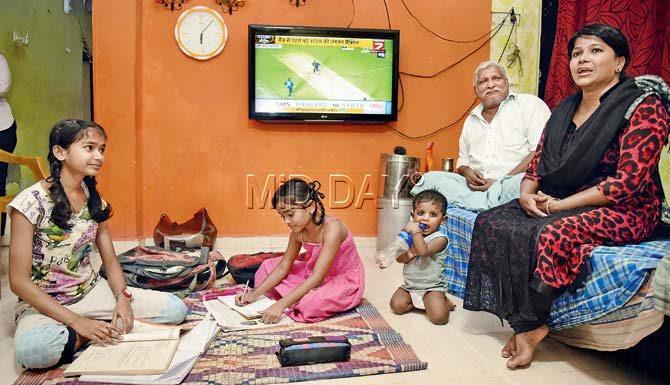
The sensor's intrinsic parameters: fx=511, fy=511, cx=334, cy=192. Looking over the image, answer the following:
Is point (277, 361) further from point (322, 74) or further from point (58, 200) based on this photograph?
point (322, 74)

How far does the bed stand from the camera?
5.38ft

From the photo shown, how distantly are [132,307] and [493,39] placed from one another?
3631 mm

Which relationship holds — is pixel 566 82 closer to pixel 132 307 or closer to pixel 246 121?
pixel 246 121

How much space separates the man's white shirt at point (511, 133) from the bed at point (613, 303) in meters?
1.55

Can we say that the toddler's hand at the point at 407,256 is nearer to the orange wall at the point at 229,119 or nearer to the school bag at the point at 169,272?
the school bag at the point at 169,272

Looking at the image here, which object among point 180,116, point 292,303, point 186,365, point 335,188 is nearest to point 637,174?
point 292,303

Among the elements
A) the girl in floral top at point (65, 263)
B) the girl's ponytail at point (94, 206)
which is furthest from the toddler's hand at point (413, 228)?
the girl's ponytail at point (94, 206)

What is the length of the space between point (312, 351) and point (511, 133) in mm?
2212

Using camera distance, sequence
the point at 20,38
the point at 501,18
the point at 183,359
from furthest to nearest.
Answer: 1. the point at 501,18
2. the point at 20,38
3. the point at 183,359

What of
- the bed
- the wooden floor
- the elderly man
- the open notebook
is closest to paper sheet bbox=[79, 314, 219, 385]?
the open notebook

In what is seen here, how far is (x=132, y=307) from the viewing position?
2086mm

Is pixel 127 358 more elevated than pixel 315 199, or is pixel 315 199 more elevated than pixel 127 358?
pixel 315 199

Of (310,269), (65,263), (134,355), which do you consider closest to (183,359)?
(134,355)

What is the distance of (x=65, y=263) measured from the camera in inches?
76.3
